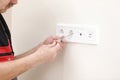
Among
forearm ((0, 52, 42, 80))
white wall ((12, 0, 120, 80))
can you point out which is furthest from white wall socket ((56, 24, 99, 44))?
forearm ((0, 52, 42, 80))

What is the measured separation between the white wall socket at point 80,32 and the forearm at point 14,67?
256mm

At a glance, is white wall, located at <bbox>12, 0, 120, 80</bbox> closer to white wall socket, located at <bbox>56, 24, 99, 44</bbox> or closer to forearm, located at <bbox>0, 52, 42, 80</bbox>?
white wall socket, located at <bbox>56, 24, 99, 44</bbox>

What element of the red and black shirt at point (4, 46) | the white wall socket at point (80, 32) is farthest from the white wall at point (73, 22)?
the red and black shirt at point (4, 46)

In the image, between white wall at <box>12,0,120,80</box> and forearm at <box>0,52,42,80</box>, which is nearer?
forearm at <box>0,52,42,80</box>

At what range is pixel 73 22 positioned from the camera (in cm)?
110

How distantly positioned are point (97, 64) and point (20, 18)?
520mm

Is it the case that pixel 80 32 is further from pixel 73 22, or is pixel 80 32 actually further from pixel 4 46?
pixel 4 46

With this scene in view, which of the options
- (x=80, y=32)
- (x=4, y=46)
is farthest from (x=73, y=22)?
(x=4, y=46)

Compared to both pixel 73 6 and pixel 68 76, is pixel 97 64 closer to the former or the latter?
pixel 68 76

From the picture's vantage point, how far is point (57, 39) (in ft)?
3.63

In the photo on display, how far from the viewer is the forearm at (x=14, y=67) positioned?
834 mm

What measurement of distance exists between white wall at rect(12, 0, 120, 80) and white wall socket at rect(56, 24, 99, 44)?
23 mm

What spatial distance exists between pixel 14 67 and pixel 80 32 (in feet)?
1.24

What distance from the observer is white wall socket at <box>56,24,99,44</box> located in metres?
1.05
